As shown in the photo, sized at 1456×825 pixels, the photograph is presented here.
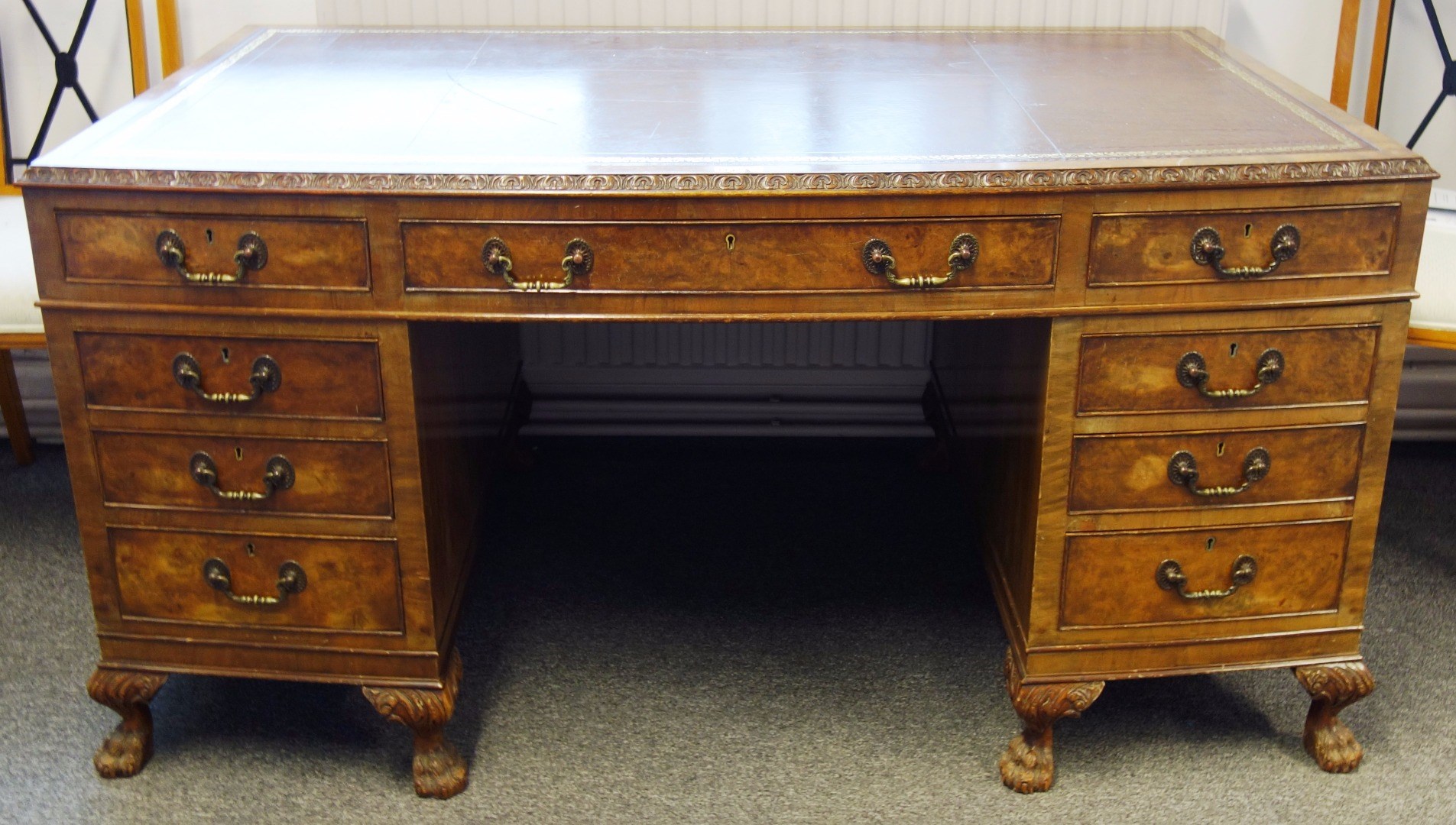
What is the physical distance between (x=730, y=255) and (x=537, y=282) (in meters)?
0.23

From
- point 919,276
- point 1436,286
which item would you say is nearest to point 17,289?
point 919,276

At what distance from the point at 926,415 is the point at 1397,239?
3.68 feet

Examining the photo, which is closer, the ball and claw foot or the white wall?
the ball and claw foot

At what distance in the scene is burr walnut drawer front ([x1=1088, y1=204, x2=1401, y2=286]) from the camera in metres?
1.58

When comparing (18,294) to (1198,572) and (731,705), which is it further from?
(1198,572)

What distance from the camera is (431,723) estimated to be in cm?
179

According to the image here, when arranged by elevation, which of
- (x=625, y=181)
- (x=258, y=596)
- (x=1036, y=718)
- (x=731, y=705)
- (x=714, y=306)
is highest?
(x=625, y=181)

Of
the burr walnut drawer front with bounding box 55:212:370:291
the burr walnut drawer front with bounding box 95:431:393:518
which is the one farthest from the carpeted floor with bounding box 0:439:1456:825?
the burr walnut drawer front with bounding box 55:212:370:291

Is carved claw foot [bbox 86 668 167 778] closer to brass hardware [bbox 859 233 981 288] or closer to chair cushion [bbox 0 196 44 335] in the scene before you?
chair cushion [bbox 0 196 44 335]

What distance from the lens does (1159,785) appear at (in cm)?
186

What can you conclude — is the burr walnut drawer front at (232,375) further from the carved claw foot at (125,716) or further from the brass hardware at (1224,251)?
the brass hardware at (1224,251)

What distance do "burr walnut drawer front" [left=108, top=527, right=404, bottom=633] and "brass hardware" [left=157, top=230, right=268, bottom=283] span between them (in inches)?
13.6

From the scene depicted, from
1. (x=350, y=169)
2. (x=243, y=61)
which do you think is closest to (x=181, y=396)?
(x=350, y=169)

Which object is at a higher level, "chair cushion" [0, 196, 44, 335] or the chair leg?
"chair cushion" [0, 196, 44, 335]
